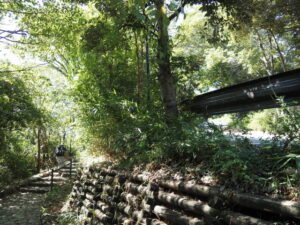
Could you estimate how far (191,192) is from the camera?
2189mm

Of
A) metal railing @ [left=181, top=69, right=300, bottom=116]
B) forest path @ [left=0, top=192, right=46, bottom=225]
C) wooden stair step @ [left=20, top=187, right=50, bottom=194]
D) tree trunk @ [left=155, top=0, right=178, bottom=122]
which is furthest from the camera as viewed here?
wooden stair step @ [left=20, top=187, right=50, bottom=194]

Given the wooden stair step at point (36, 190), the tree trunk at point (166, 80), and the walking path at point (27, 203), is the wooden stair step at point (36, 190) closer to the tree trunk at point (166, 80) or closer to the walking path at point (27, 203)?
the walking path at point (27, 203)

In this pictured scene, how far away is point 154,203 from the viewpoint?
2549 mm

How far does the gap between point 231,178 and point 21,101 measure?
5873mm

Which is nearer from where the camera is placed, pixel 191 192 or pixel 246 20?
pixel 191 192

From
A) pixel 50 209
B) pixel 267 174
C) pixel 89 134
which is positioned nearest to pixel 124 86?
pixel 89 134

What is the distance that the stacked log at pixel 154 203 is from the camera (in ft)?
5.69

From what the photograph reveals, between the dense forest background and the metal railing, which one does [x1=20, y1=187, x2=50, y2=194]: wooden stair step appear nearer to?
the dense forest background

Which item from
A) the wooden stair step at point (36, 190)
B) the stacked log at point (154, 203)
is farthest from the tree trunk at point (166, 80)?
the wooden stair step at point (36, 190)

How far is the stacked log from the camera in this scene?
68.3 inches

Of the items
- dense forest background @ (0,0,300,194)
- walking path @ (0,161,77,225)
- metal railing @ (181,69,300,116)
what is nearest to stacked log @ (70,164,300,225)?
dense forest background @ (0,0,300,194)

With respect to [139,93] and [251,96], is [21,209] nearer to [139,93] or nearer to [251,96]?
[139,93]

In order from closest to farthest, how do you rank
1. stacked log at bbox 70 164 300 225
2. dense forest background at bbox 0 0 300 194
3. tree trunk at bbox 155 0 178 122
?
stacked log at bbox 70 164 300 225 → dense forest background at bbox 0 0 300 194 → tree trunk at bbox 155 0 178 122

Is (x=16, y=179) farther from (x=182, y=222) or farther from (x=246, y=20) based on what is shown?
(x=246, y=20)
